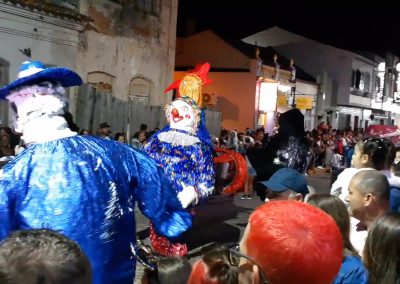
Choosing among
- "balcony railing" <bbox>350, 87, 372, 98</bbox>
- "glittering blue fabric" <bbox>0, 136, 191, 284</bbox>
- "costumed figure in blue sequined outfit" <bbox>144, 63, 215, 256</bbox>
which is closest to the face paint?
"costumed figure in blue sequined outfit" <bbox>144, 63, 215, 256</bbox>

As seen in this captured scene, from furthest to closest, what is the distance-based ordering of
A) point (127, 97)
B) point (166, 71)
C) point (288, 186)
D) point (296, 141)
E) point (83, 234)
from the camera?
point (166, 71), point (127, 97), point (296, 141), point (288, 186), point (83, 234)

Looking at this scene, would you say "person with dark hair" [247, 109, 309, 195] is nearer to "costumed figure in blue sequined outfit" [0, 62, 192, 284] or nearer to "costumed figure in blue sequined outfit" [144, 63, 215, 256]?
"costumed figure in blue sequined outfit" [144, 63, 215, 256]

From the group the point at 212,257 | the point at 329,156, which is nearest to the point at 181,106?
the point at 212,257

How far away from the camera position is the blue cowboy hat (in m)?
2.68

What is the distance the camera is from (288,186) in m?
4.12

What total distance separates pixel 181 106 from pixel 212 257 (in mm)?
4312

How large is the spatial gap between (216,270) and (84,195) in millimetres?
968

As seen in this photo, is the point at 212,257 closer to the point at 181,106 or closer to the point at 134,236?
the point at 134,236

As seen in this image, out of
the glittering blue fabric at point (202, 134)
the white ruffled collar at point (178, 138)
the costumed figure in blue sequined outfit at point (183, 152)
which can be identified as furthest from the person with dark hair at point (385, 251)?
the glittering blue fabric at point (202, 134)

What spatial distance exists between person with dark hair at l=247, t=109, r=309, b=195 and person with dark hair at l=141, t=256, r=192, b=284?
376 cm

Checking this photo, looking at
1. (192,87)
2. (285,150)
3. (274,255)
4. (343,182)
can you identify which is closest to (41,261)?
(274,255)

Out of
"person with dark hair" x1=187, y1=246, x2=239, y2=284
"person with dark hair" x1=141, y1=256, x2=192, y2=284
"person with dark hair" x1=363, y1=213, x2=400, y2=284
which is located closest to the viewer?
"person with dark hair" x1=187, y1=246, x2=239, y2=284

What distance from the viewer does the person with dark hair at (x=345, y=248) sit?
2511mm

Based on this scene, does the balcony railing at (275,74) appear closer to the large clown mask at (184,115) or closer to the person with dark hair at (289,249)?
the large clown mask at (184,115)
